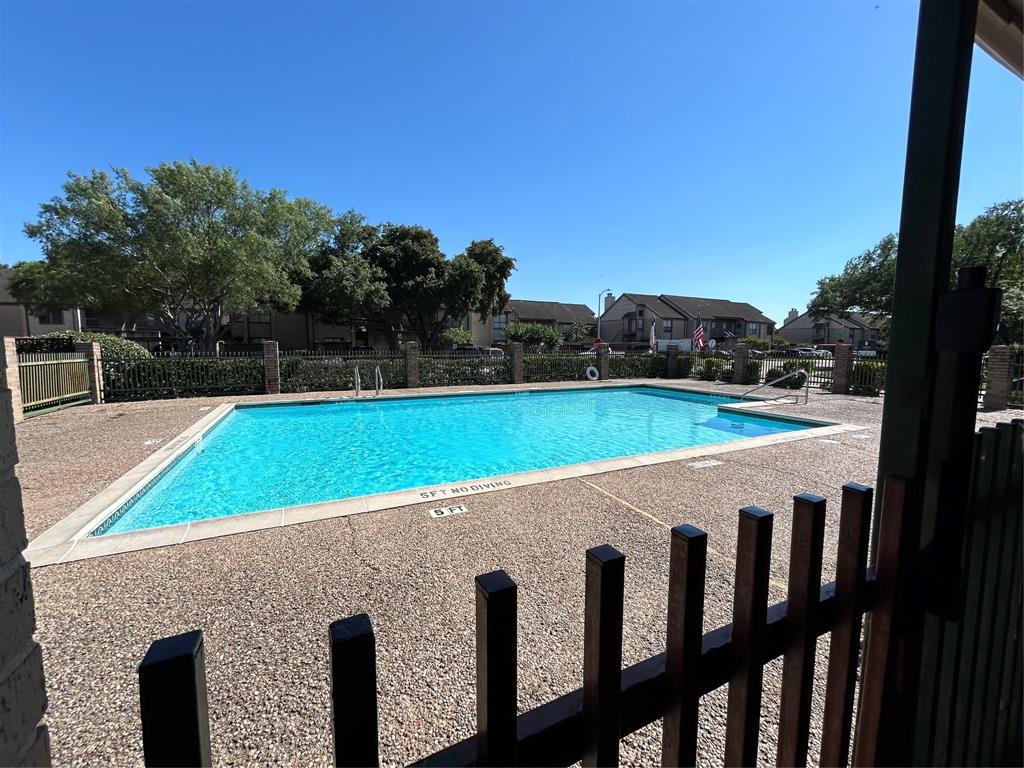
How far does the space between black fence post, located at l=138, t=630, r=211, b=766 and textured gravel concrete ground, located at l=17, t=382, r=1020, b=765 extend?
1490 millimetres

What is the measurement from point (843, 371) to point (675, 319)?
32.3m

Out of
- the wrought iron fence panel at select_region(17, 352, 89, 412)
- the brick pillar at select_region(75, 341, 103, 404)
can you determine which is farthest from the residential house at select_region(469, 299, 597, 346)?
the wrought iron fence panel at select_region(17, 352, 89, 412)

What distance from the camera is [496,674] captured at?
2.44ft

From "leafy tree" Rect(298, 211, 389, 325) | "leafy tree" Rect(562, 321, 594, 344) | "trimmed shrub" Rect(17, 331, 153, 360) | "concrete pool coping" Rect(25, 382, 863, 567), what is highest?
"leafy tree" Rect(298, 211, 389, 325)

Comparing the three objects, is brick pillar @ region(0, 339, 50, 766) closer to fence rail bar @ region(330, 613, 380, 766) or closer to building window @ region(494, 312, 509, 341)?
fence rail bar @ region(330, 613, 380, 766)

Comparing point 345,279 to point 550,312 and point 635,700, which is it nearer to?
point 635,700

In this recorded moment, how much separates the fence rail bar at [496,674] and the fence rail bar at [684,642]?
0.38 meters

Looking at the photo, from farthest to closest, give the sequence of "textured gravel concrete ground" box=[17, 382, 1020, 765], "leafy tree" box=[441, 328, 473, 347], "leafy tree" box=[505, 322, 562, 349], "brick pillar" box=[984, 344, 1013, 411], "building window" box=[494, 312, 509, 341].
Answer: "building window" box=[494, 312, 509, 341]
"leafy tree" box=[505, 322, 562, 349]
"leafy tree" box=[441, 328, 473, 347]
"brick pillar" box=[984, 344, 1013, 411]
"textured gravel concrete ground" box=[17, 382, 1020, 765]

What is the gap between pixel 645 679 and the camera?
3.11 feet

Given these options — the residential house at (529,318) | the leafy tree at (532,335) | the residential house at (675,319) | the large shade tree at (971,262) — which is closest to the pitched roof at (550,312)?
the residential house at (529,318)

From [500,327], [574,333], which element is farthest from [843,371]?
[500,327]

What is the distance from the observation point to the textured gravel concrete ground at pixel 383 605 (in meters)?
1.89

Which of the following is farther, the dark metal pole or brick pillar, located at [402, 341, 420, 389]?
brick pillar, located at [402, 341, 420, 389]

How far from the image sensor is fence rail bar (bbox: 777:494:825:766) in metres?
1.08
